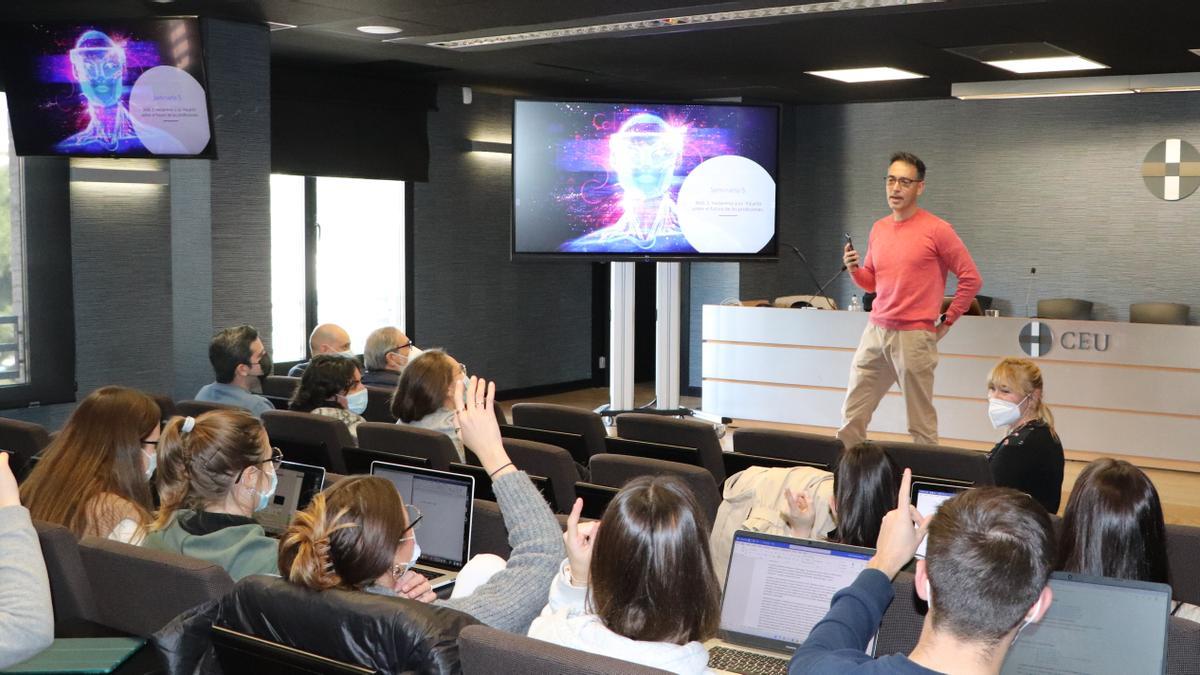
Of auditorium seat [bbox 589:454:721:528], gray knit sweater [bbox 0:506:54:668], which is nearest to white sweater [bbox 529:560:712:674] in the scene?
gray knit sweater [bbox 0:506:54:668]

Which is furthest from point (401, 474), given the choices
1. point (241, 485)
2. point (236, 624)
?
point (236, 624)

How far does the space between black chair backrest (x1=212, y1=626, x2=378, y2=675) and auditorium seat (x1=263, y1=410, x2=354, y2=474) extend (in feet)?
7.26

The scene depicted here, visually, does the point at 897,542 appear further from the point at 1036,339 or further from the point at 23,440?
the point at 1036,339

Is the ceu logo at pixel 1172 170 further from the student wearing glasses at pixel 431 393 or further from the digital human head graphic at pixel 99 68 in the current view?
the digital human head graphic at pixel 99 68

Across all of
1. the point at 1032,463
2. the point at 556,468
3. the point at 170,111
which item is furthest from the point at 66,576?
the point at 170,111

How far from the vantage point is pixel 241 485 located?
2.99 metres

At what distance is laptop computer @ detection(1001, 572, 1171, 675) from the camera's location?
200 centimetres

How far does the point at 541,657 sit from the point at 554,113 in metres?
5.88

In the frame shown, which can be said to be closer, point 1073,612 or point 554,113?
point 1073,612

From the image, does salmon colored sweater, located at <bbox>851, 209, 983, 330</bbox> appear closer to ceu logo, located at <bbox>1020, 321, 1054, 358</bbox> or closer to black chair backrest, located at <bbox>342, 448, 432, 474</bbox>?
ceu logo, located at <bbox>1020, 321, 1054, 358</bbox>

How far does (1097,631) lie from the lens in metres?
2.03

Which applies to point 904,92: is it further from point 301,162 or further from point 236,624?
point 236,624

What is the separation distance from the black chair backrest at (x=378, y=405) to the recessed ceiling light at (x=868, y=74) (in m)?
4.08

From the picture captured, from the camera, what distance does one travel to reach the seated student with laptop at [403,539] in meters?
2.15
